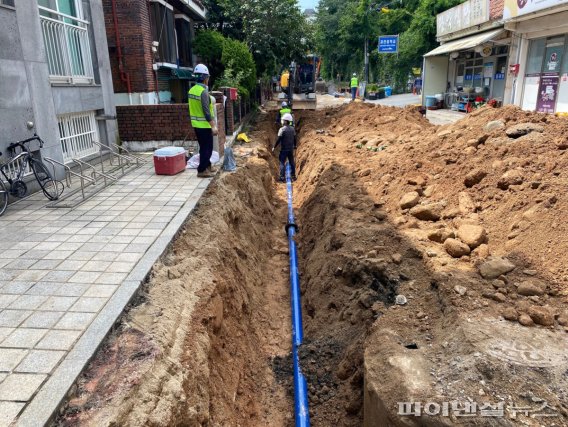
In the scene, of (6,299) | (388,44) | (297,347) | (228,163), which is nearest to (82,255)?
(6,299)

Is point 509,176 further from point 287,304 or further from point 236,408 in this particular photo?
point 236,408

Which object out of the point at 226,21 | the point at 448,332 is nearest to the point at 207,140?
the point at 448,332

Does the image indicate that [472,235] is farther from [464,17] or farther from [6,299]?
[464,17]

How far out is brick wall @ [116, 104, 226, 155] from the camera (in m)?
10.4

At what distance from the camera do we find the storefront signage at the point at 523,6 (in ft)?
40.3

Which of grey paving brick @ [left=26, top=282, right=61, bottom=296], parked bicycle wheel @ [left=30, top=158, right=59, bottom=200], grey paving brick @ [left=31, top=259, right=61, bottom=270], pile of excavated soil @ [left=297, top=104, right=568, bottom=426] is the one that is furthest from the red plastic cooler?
grey paving brick @ [left=26, top=282, right=61, bottom=296]

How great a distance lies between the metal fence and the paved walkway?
2220 mm

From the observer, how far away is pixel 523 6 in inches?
539

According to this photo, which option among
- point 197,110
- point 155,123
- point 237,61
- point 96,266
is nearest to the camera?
point 96,266

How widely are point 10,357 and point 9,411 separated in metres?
0.59

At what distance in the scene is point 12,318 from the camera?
3.41 m

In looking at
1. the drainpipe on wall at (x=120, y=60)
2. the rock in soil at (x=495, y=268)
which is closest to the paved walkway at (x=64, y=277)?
the rock in soil at (x=495, y=268)

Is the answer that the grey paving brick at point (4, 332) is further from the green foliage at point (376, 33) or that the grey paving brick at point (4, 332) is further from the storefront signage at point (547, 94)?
the green foliage at point (376, 33)

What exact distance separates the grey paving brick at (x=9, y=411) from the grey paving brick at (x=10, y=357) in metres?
0.37
